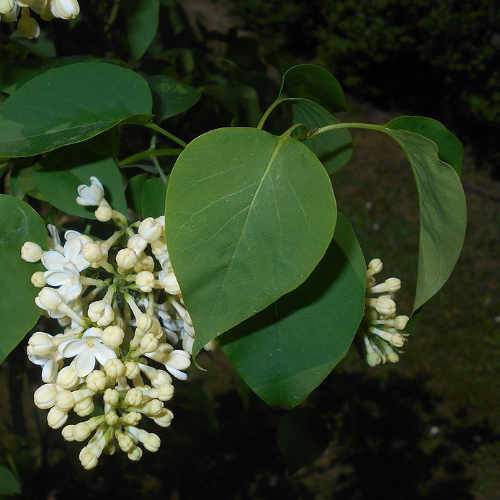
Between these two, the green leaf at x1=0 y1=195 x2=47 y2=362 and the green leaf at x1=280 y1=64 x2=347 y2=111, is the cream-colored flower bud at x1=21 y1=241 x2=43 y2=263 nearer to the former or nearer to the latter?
the green leaf at x1=0 y1=195 x2=47 y2=362

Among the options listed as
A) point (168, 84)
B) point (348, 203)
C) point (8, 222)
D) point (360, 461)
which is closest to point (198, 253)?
point (8, 222)

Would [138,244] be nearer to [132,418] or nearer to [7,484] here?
[132,418]

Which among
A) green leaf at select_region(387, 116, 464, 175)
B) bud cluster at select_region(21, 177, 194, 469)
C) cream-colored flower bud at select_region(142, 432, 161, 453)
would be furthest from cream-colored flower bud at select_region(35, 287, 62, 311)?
green leaf at select_region(387, 116, 464, 175)

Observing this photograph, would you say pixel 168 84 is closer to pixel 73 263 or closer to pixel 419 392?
pixel 73 263

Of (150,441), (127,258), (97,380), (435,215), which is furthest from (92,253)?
(435,215)

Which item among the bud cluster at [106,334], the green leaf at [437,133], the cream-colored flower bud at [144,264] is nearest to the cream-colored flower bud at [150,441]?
the bud cluster at [106,334]

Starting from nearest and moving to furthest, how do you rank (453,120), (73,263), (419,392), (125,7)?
(73,263)
(125,7)
(419,392)
(453,120)
